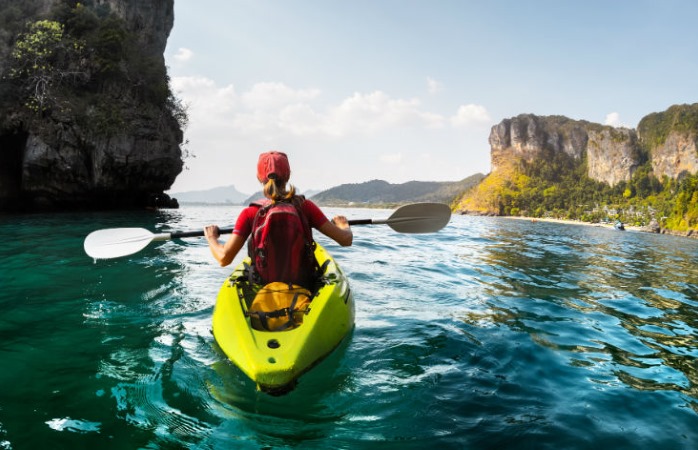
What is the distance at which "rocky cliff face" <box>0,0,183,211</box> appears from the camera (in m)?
22.0

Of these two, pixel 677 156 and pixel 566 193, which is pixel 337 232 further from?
pixel 677 156

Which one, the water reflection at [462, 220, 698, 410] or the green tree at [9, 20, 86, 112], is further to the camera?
the green tree at [9, 20, 86, 112]

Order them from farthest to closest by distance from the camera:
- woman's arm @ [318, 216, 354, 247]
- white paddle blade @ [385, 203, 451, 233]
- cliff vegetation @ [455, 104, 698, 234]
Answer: cliff vegetation @ [455, 104, 698, 234], white paddle blade @ [385, 203, 451, 233], woman's arm @ [318, 216, 354, 247]

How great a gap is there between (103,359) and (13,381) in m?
0.67

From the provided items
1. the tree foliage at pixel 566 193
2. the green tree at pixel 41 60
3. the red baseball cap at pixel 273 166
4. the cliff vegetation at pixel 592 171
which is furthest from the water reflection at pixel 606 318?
the tree foliage at pixel 566 193

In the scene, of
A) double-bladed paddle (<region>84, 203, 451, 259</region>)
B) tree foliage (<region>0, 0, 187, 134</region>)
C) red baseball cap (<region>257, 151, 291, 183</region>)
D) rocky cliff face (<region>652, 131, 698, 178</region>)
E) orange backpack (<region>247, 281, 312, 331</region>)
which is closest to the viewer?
orange backpack (<region>247, 281, 312, 331</region>)

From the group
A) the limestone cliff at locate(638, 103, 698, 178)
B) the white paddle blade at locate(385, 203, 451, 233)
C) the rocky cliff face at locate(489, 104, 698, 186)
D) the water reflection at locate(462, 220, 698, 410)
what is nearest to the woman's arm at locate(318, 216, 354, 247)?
the white paddle blade at locate(385, 203, 451, 233)

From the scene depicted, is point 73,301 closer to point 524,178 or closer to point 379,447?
point 379,447

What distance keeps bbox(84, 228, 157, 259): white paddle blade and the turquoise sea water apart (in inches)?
30.9

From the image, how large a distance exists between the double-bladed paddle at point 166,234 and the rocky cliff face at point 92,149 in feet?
70.6

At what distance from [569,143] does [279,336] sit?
204 meters

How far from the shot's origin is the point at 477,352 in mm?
4285

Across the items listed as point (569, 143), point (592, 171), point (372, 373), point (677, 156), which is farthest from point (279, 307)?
point (569, 143)

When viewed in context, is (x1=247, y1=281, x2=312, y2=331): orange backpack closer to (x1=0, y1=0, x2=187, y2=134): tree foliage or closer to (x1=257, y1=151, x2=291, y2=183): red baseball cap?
(x1=257, y1=151, x2=291, y2=183): red baseball cap
